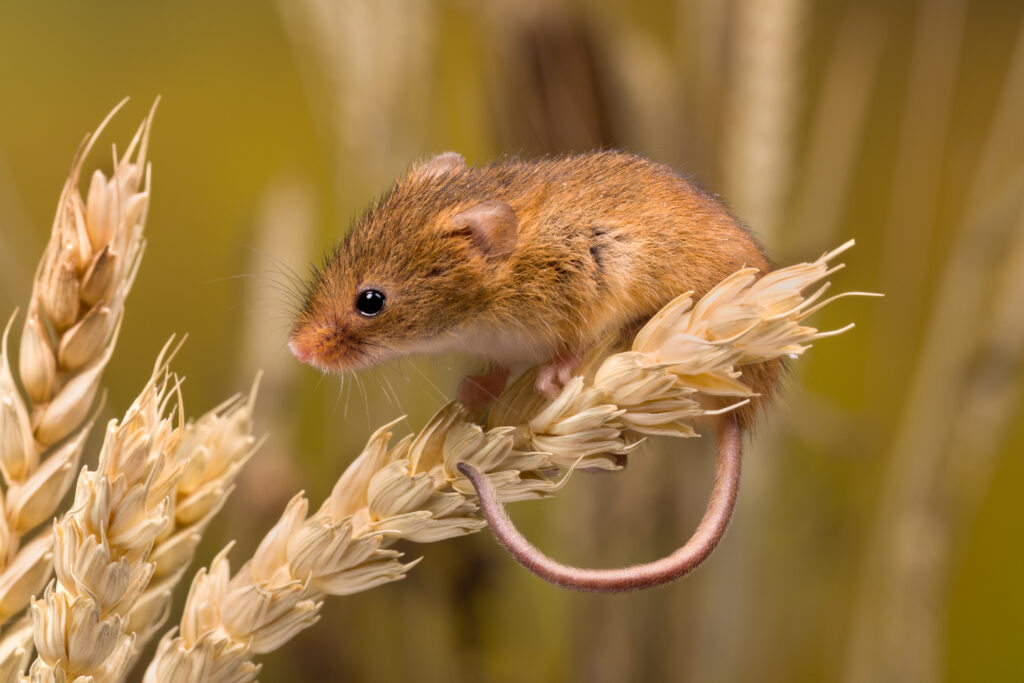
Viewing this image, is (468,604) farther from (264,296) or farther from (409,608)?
(264,296)

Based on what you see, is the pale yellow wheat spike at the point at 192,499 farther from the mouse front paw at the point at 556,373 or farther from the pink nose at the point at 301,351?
the mouse front paw at the point at 556,373

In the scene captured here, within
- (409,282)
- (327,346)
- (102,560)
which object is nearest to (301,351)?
(327,346)

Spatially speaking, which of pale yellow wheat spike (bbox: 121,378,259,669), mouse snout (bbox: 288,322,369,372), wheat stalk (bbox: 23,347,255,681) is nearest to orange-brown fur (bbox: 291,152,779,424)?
mouse snout (bbox: 288,322,369,372)

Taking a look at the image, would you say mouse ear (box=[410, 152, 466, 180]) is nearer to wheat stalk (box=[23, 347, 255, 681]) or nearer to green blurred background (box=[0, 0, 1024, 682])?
green blurred background (box=[0, 0, 1024, 682])

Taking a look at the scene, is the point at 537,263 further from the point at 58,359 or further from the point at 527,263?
the point at 58,359

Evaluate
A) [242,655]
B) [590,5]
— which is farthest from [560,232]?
[590,5]

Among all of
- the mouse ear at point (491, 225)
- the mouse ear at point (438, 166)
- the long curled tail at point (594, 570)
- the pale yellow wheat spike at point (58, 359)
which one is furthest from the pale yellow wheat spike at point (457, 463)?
the mouse ear at point (438, 166)
